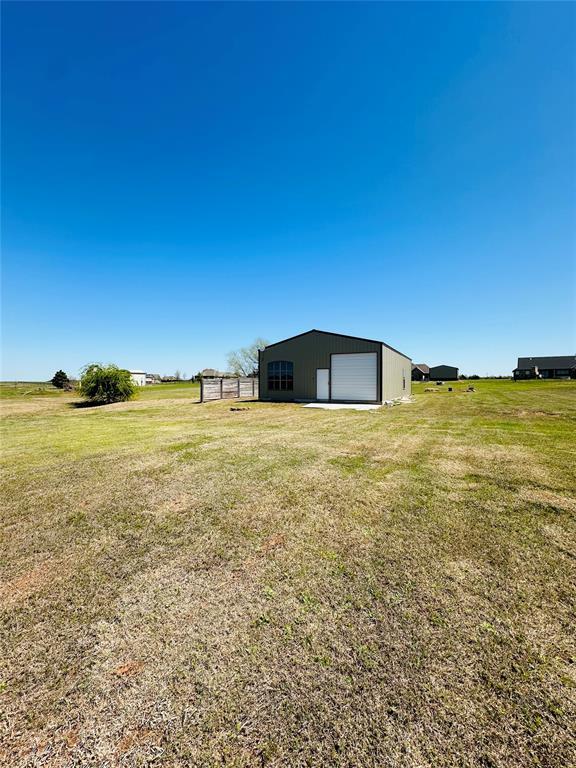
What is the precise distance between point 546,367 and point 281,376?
6489cm

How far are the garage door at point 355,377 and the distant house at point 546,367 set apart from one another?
200ft

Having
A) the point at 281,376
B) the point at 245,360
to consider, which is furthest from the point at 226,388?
the point at 245,360

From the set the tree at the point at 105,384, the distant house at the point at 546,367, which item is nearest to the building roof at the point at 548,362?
the distant house at the point at 546,367

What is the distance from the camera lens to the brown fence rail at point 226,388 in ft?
65.2

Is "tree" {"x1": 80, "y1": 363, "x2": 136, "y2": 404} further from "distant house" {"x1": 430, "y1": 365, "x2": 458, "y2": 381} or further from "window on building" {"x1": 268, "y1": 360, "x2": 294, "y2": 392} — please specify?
"distant house" {"x1": 430, "y1": 365, "x2": 458, "y2": 381}

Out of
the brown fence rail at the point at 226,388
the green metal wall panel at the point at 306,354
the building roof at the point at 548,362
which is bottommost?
the brown fence rail at the point at 226,388

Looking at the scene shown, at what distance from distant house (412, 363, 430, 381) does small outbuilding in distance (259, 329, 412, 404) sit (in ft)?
196

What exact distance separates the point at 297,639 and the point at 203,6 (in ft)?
49.0

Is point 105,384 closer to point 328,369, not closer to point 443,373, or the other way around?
point 328,369

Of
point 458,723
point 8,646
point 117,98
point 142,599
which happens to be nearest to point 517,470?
point 458,723

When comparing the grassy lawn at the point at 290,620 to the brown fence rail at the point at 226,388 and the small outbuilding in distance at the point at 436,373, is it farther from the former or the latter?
the small outbuilding in distance at the point at 436,373

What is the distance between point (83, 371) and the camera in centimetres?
1861

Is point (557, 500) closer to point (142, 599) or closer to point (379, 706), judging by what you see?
point (379, 706)

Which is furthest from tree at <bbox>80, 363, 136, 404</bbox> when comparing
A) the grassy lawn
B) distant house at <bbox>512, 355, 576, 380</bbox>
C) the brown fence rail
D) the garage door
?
distant house at <bbox>512, 355, 576, 380</bbox>
